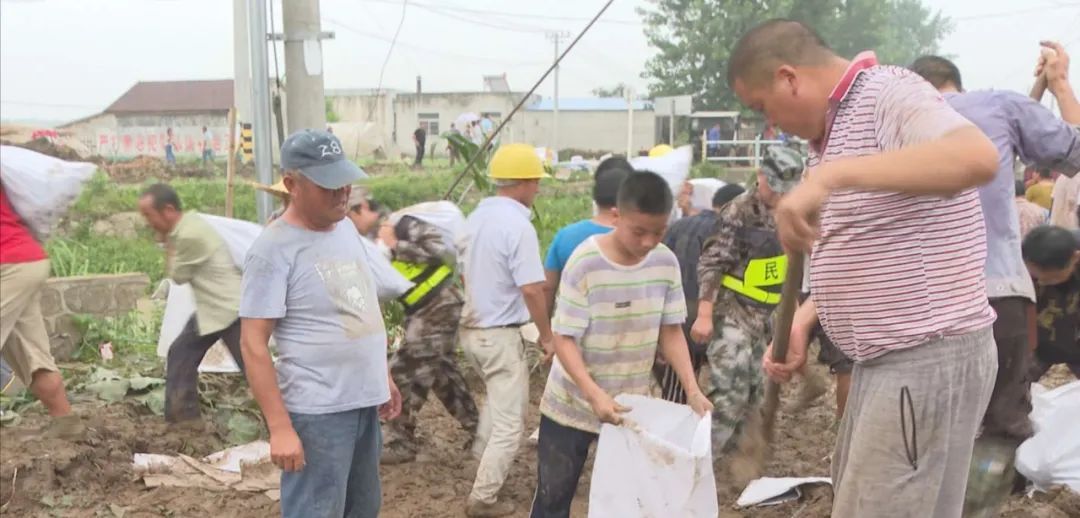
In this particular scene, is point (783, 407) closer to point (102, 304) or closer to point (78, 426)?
point (78, 426)

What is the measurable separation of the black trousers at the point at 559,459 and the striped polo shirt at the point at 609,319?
6 centimetres

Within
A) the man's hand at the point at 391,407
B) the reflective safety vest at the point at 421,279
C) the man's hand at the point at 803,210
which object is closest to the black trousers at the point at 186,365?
the reflective safety vest at the point at 421,279

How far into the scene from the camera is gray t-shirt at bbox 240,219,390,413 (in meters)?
2.84

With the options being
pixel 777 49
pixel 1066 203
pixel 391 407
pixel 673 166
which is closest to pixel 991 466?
pixel 777 49

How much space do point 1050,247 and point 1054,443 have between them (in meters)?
1.20

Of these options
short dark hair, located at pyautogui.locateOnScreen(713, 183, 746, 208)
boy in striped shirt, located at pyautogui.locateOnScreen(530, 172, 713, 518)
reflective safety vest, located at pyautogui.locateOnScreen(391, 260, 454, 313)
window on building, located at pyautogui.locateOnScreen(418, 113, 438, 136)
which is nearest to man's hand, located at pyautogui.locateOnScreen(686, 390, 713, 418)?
boy in striped shirt, located at pyautogui.locateOnScreen(530, 172, 713, 518)

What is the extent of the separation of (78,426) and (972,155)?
4849mm

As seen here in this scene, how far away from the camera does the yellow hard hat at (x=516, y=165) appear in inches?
180

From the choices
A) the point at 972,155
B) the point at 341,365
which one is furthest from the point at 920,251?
the point at 341,365

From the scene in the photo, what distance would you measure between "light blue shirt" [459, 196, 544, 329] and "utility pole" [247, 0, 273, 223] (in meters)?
2.48

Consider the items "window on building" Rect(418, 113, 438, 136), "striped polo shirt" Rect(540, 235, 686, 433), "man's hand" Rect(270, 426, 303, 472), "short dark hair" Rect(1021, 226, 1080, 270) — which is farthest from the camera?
"window on building" Rect(418, 113, 438, 136)

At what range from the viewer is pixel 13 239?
4820 millimetres

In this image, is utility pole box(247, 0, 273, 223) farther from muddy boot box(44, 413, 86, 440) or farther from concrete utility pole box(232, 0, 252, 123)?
muddy boot box(44, 413, 86, 440)

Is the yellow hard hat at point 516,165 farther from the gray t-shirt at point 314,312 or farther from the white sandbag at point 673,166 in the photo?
the white sandbag at point 673,166
